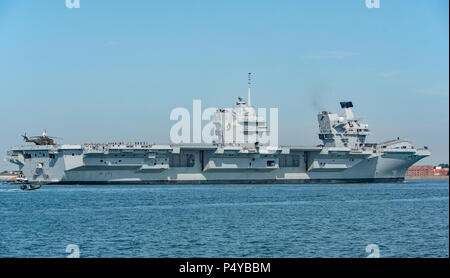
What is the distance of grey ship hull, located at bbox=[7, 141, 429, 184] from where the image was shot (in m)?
47.2

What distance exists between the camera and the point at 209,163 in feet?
166

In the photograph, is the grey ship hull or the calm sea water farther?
the grey ship hull

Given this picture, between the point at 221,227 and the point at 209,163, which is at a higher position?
the point at 209,163

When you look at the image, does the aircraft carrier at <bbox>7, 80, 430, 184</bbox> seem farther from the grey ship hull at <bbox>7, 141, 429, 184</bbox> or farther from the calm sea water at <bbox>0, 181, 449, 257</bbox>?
the calm sea water at <bbox>0, 181, 449, 257</bbox>

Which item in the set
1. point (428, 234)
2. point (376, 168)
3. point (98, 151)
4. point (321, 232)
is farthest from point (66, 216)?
point (376, 168)

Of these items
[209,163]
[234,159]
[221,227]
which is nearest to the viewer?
[221,227]

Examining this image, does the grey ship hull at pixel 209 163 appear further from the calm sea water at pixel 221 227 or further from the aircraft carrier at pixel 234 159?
the calm sea water at pixel 221 227

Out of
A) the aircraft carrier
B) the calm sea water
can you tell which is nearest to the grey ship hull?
the aircraft carrier

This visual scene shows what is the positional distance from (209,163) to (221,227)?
28.4 metres

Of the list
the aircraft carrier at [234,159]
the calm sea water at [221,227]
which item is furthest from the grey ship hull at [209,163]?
the calm sea water at [221,227]

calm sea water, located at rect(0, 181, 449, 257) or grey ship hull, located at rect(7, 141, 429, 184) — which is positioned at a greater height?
grey ship hull, located at rect(7, 141, 429, 184)

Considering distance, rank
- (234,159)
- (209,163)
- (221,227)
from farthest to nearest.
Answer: (234,159)
(209,163)
(221,227)

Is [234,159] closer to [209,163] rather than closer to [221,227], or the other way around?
[209,163]

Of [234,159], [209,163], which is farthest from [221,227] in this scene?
[234,159]
